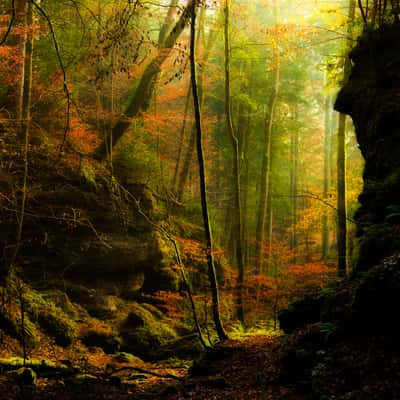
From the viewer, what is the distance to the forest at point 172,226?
19.1 feet

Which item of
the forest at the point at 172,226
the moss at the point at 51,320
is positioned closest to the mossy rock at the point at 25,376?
the forest at the point at 172,226

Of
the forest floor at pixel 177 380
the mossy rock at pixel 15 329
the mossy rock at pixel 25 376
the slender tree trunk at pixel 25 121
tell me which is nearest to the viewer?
the forest floor at pixel 177 380

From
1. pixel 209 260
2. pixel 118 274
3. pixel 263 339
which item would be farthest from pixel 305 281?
pixel 118 274

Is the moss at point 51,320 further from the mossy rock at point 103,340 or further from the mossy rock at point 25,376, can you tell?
the mossy rock at point 25,376

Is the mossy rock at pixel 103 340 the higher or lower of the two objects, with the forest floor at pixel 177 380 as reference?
lower

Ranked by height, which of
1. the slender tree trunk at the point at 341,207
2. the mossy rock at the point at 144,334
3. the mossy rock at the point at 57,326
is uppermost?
the slender tree trunk at the point at 341,207

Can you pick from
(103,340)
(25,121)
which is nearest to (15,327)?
(103,340)

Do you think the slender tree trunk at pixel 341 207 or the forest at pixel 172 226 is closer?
the forest at pixel 172 226

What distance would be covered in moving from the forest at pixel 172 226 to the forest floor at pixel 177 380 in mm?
48

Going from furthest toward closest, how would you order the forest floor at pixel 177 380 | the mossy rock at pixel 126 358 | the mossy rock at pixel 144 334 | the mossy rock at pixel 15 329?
1. the mossy rock at pixel 144 334
2. the mossy rock at pixel 126 358
3. the mossy rock at pixel 15 329
4. the forest floor at pixel 177 380

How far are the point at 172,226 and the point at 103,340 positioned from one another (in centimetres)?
465

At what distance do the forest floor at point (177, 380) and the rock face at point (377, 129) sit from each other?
108 inches

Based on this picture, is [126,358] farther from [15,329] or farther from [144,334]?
[15,329]

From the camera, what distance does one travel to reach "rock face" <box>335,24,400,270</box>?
6793 mm
